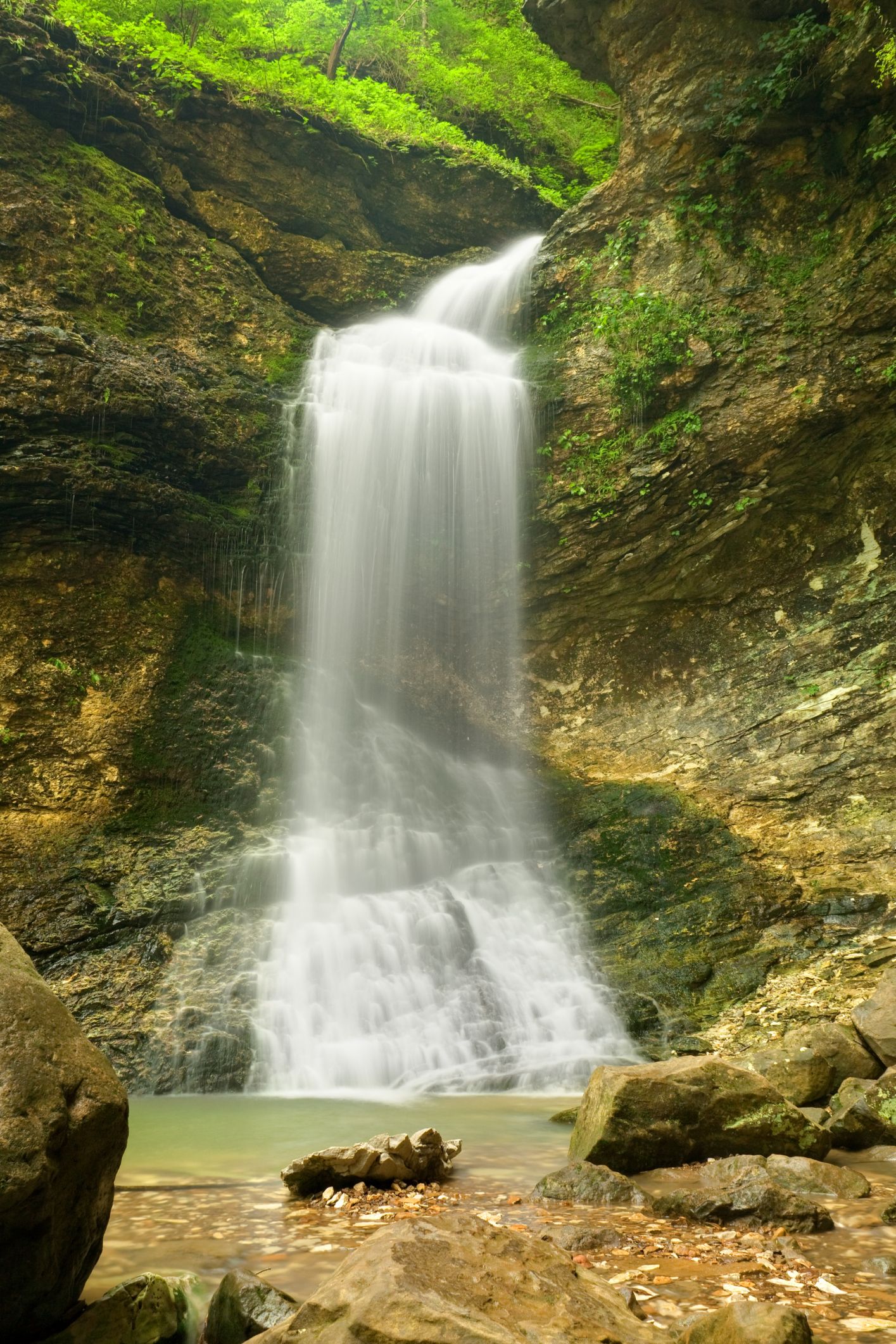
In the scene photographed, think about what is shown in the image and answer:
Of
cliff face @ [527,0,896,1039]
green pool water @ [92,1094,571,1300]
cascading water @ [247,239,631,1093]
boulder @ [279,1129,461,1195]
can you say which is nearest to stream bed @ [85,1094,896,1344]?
green pool water @ [92,1094,571,1300]

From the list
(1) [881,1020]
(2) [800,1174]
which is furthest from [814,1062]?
(2) [800,1174]

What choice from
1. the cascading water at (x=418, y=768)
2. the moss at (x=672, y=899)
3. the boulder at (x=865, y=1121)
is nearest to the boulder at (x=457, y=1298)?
the boulder at (x=865, y=1121)

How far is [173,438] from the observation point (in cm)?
1177

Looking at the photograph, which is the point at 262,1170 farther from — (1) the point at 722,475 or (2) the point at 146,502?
(1) the point at 722,475

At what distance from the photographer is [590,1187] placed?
3607 mm

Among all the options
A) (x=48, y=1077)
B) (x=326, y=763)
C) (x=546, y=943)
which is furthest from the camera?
(x=326, y=763)

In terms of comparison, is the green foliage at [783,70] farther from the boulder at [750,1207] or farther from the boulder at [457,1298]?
the boulder at [457,1298]

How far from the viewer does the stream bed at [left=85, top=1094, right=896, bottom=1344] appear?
2527 mm

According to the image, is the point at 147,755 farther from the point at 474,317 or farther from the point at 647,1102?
the point at 474,317

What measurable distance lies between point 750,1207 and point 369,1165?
161 centimetres

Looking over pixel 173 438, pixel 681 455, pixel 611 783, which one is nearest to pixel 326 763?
pixel 611 783

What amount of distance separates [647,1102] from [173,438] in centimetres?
1049

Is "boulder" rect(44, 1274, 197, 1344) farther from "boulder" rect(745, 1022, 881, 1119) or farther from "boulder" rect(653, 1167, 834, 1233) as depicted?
"boulder" rect(745, 1022, 881, 1119)

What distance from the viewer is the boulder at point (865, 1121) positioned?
14.0ft
